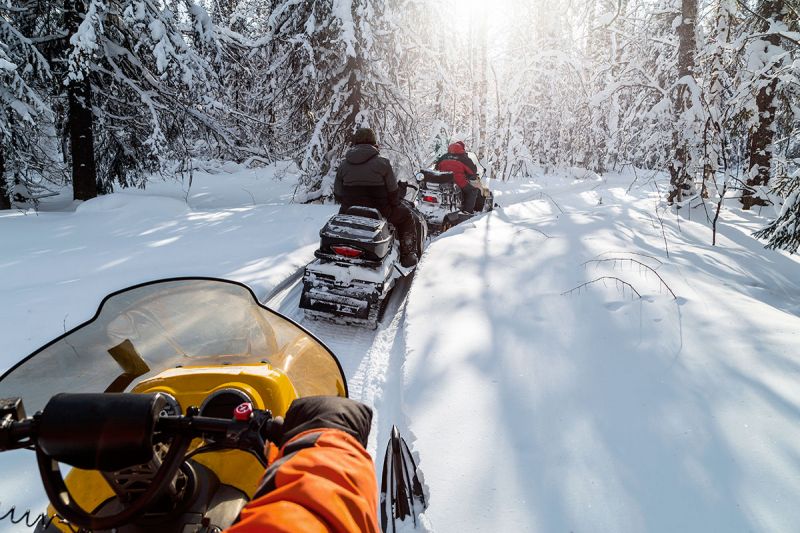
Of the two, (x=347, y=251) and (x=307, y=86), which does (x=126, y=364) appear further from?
(x=307, y=86)

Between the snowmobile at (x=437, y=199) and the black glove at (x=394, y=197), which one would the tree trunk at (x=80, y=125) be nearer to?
the snowmobile at (x=437, y=199)

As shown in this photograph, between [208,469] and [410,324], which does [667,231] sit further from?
[208,469]

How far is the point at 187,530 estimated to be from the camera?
1.34 meters

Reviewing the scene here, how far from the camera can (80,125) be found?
33.6ft

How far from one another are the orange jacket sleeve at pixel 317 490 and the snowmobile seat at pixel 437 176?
30.1 ft

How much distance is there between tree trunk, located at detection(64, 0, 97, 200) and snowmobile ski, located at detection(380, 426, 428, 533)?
34.4ft

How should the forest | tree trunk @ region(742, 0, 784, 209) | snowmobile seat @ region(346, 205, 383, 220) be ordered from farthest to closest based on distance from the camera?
tree trunk @ region(742, 0, 784, 209)
the forest
snowmobile seat @ region(346, 205, 383, 220)

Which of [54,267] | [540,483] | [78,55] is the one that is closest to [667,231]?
[540,483]

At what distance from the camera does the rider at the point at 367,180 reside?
19.6 ft

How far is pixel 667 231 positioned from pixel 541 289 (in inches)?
167

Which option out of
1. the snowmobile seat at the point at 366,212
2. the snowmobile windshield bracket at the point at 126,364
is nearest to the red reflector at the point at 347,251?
the snowmobile seat at the point at 366,212

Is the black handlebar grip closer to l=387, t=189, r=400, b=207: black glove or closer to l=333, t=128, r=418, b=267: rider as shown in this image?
l=333, t=128, r=418, b=267: rider

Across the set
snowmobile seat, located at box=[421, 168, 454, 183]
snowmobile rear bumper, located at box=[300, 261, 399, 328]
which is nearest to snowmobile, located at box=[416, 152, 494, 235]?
snowmobile seat, located at box=[421, 168, 454, 183]

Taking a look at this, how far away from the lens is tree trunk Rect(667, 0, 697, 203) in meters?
9.76
